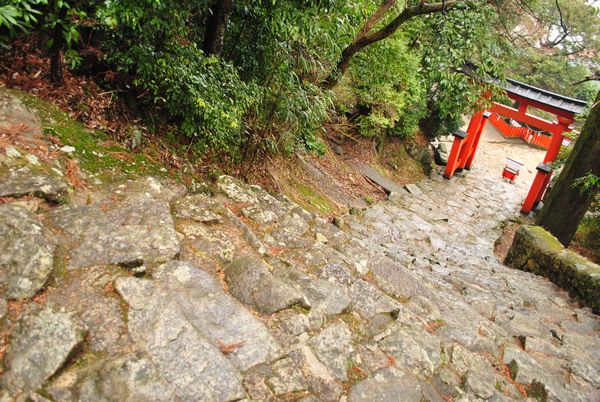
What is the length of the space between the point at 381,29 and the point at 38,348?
636cm

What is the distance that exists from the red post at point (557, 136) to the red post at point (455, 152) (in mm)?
2861

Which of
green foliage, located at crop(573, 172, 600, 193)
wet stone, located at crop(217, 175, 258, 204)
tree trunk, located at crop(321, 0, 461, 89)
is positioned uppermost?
tree trunk, located at crop(321, 0, 461, 89)

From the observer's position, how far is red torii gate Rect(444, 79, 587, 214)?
12743mm

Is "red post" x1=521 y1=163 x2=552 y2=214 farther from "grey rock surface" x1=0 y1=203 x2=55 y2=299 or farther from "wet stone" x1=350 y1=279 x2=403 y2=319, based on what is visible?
"grey rock surface" x1=0 y1=203 x2=55 y2=299

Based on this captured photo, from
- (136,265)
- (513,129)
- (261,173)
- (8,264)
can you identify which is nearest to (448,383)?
(136,265)

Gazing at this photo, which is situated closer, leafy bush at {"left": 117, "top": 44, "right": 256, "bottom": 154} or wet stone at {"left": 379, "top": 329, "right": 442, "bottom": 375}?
wet stone at {"left": 379, "top": 329, "right": 442, "bottom": 375}

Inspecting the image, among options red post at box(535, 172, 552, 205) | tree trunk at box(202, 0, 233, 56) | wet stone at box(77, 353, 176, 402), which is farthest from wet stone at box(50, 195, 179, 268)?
red post at box(535, 172, 552, 205)

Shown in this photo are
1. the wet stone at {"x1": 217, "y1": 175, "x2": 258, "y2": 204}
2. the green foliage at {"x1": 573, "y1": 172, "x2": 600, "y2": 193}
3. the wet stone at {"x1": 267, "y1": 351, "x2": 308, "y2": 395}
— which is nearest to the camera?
the wet stone at {"x1": 267, "y1": 351, "x2": 308, "y2": 395}

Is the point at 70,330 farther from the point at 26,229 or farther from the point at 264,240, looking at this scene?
the point at 264,240

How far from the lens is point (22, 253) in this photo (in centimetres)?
207

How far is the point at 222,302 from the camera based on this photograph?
2479 millimetres

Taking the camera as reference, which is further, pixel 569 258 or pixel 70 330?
pixel 569 258

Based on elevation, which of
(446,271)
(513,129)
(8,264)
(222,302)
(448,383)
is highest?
(513,129)

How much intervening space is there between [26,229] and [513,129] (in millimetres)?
25700
